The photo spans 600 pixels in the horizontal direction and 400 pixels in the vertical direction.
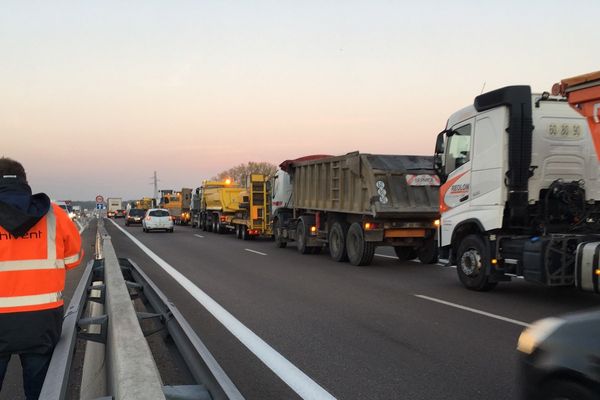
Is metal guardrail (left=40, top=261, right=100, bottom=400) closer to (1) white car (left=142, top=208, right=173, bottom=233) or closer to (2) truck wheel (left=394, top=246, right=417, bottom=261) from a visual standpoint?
(2) truck wheel (left=394, top=246, right=417, bottom=261)

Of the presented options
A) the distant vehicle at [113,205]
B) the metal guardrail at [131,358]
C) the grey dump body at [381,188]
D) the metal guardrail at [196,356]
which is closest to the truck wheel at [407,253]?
the grey dump body at [381,188]

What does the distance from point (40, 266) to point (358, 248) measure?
10688 mm

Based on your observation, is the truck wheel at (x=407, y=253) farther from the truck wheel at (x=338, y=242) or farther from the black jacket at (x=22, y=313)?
the black jacket at (x=22, y=313)

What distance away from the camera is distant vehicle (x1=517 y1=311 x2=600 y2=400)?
2607mm

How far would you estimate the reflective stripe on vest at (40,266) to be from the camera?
3.12 m

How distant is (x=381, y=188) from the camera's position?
1277 centimetres

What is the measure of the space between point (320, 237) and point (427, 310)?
27.3 feet

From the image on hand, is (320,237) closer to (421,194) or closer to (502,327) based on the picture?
(421,194)

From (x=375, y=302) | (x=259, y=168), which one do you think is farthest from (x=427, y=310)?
(x=259, y=168)

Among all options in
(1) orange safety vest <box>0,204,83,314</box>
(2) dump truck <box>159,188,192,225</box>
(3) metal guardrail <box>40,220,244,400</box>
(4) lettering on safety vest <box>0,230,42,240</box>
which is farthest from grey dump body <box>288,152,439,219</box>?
(2) dump truck <box>159,188,192,225</box>

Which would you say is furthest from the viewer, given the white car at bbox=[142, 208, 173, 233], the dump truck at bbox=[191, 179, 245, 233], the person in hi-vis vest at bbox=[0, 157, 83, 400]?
the white car at bbox=[142, 208, 173, 233]

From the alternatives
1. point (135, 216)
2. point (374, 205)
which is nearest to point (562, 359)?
point (374, 205)

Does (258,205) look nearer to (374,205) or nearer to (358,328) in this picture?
(374,205)

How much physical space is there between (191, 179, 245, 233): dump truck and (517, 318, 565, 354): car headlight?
78.4 ft
